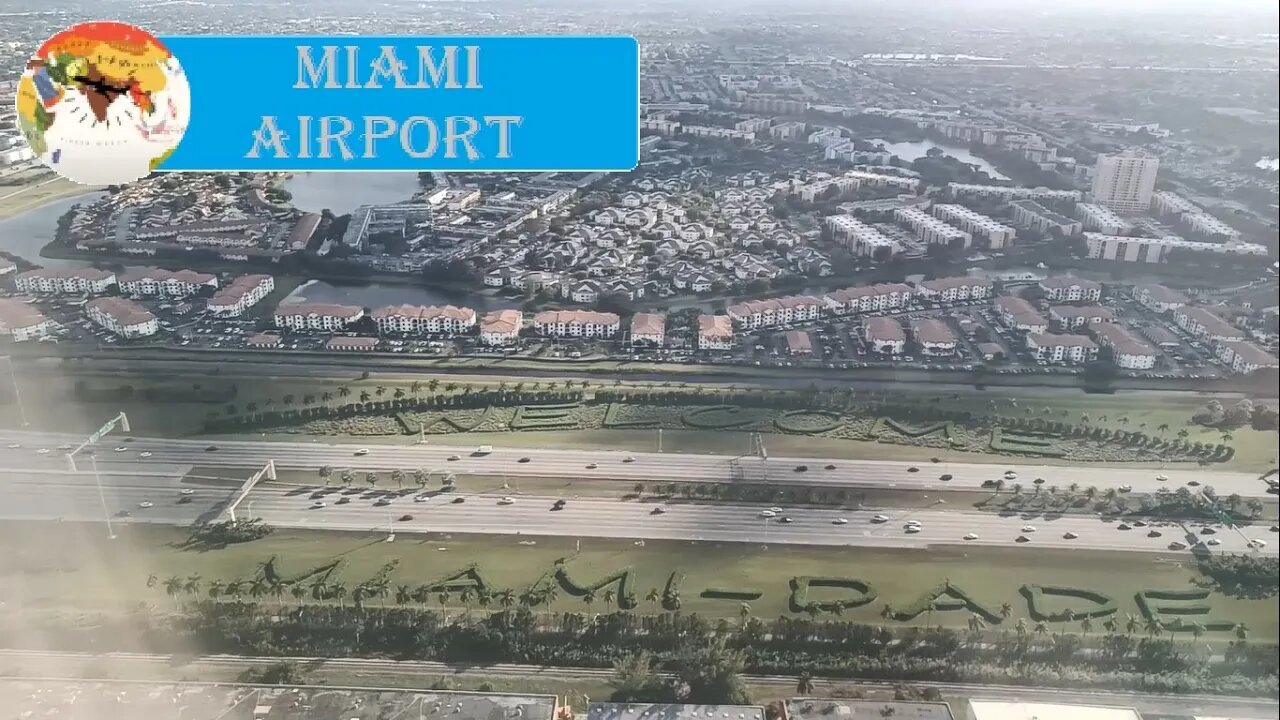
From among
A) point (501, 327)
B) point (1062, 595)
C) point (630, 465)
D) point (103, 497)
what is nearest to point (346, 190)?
point (501, 327)

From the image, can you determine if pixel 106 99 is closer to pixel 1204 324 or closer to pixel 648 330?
pixel 648 330

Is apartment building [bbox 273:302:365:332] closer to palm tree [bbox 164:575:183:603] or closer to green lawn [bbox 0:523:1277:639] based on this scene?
green lawn [bbox 0:523:1277:639]

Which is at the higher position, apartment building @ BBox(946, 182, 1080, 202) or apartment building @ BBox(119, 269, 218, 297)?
apartment building @ BBox(946, 182, 1080, 202)

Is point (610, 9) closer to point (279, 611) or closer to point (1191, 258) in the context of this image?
point (279, 611)

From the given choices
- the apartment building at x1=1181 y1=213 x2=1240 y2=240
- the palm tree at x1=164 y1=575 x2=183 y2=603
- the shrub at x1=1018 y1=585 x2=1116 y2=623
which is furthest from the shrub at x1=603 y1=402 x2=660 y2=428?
the apartment building at x1=1181 y1=213 x2=1240 y2=240

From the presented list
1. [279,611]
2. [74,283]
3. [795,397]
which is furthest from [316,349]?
[795,397]

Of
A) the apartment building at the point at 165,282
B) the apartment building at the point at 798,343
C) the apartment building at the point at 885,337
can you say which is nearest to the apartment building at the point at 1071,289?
the apartment building at the point at 885,337
